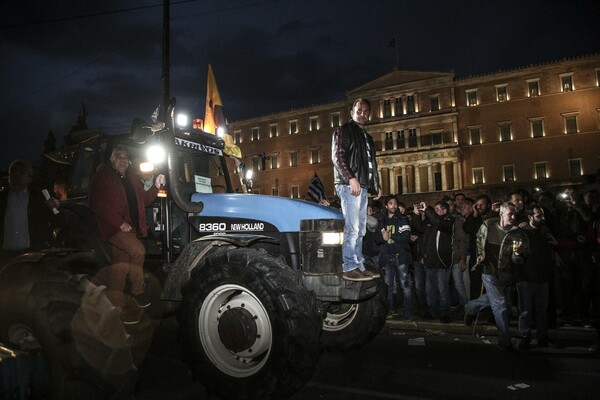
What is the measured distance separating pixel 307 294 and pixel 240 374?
1070 mm

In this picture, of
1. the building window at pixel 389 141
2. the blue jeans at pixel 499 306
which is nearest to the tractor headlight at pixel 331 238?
the blue jeans at pixel 499 306

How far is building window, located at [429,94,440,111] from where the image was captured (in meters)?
58.6

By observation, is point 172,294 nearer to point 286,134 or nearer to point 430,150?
point 430,150

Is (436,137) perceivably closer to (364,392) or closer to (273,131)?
(273,131)

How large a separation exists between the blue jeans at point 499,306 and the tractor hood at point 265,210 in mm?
3384

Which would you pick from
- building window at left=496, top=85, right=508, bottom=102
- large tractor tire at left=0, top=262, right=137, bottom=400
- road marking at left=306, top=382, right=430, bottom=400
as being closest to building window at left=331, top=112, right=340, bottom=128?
building window at left=496, top=85, right=508, bottom=102

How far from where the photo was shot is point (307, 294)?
3.93 metres

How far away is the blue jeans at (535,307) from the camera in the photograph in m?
6.54

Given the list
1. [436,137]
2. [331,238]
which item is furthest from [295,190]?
[331,238]

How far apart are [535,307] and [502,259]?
3.27 ft

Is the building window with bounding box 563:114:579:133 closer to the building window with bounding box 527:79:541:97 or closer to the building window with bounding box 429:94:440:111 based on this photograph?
the building window with bounding box 527:79:541:97

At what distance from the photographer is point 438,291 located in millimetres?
8688

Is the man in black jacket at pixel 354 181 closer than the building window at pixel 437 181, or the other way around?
the man in black jacket at pixel 354 181

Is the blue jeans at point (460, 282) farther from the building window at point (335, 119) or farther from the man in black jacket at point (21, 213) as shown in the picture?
the building window at point (335, 119)
